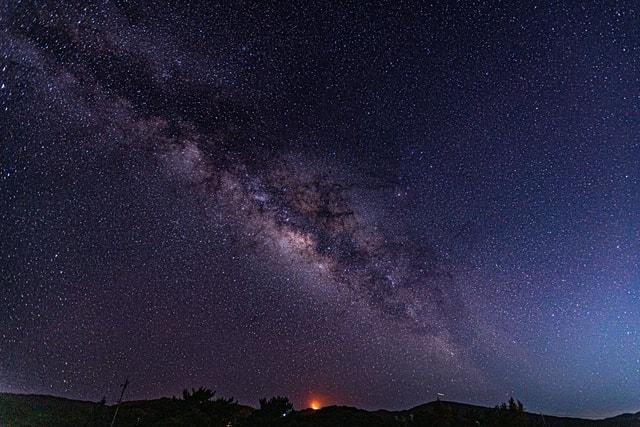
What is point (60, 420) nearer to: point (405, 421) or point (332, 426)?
point (332, 426)

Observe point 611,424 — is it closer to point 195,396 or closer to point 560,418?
point 560,418

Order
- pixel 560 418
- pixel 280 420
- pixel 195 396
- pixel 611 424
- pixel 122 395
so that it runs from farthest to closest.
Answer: pixel 560 418 → pixel 611 424 → pixel 195 396 → pixel 122 395 → pixel 280 420

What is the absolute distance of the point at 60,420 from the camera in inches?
1565

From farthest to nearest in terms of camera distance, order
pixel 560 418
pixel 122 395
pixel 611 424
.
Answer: pixel 560 418
pixel 611 424
pixel 122 395

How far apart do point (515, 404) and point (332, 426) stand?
52.9 ft

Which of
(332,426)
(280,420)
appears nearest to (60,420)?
(280,420)

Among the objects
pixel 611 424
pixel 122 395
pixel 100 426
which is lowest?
pixel 100 426

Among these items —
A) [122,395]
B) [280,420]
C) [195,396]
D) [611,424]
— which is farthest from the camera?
[611,424]

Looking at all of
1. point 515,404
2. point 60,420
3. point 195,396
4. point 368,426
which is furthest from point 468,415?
point 60,420

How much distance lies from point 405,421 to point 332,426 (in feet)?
28.5

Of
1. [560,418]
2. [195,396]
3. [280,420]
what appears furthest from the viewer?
[560,418]

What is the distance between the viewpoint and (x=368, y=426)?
38.5 meters

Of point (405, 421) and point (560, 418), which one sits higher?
point (560, 418)

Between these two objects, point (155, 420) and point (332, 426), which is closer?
point (155, 420)
